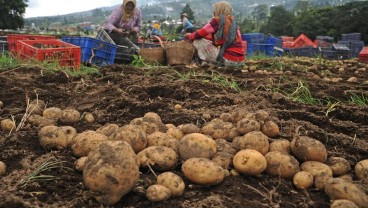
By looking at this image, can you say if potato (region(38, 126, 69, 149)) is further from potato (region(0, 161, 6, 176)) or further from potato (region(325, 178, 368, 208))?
potato (region(325, 178, 368, 208))

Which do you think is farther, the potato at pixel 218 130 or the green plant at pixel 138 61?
the green plant at pixel 138 61

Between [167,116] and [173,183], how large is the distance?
1.21m

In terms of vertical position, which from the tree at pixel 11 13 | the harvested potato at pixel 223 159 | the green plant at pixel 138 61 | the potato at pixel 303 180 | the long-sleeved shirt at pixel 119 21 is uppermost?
the tree at pixel 11 13

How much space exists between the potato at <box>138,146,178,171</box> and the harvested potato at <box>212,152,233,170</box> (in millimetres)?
213

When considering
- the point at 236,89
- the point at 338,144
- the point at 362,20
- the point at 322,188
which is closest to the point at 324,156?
the point at 322,188

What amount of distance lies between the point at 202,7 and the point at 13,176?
160507 millimetres

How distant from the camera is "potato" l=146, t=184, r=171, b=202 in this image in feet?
5.27

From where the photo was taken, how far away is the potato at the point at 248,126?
7.22 feet

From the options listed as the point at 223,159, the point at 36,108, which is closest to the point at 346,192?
the point at 223,159

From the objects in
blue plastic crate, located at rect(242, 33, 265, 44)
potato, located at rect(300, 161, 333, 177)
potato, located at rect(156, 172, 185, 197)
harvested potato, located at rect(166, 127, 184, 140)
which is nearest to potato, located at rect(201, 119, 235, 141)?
harvested potato, located at rect(166, 127, 184, 140)

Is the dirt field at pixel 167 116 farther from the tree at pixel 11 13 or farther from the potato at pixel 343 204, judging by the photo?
the tree at pixel 11 13

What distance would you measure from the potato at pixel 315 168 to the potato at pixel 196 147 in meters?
0.47

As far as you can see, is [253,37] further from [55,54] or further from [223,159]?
[223,159]

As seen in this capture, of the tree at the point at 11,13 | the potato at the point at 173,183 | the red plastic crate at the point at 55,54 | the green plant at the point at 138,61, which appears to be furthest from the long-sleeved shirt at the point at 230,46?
the tree at the point at 11,13
